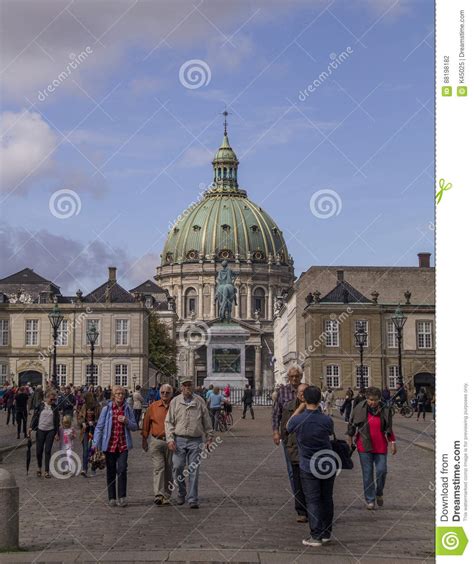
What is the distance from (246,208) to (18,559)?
156 m

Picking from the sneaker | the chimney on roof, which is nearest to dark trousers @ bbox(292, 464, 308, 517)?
the sneaker

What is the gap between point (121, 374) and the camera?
8638 cm

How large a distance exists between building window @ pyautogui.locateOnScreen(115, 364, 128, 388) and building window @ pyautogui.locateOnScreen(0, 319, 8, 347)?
8.80 m

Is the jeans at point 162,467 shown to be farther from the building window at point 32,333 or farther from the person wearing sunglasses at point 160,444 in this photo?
the building window at point 32,333

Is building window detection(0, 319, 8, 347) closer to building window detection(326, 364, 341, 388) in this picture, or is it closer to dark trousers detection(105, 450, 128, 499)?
building window detection(326, 364, 341, 388)

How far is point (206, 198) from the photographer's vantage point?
16888 cm

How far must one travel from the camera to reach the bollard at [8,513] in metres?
10.0

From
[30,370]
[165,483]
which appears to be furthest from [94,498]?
[30,370]

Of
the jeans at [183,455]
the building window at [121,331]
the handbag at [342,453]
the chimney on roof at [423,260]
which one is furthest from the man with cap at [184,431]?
the chimney on roof at [423,260]

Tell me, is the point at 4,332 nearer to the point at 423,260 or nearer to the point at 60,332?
the point at 60,332

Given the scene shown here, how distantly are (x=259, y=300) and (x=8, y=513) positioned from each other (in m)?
151

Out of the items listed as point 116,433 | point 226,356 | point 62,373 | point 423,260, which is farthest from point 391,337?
point 116,433

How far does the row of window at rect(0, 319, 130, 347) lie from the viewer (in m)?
85.4
